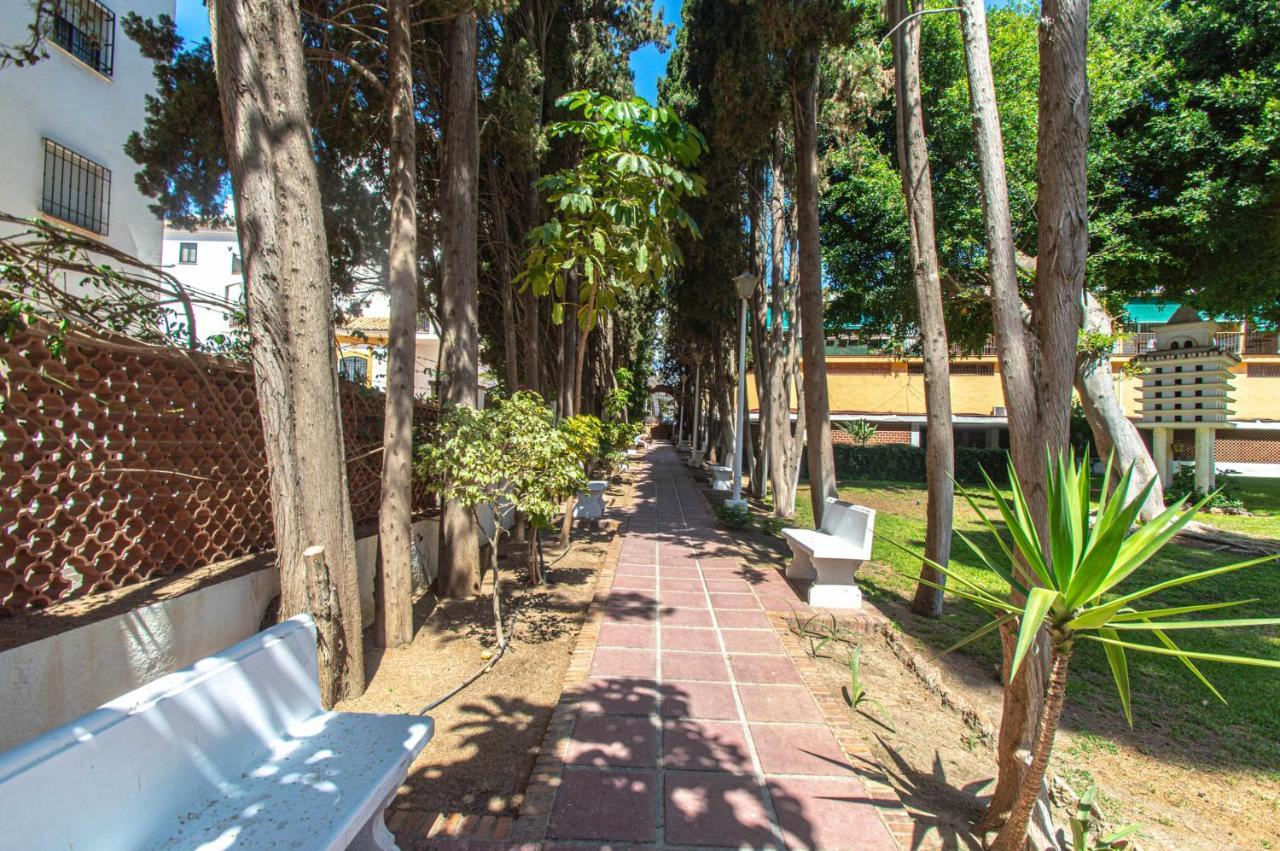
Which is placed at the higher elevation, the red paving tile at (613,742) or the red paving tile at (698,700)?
the red paving tile at (613,742)

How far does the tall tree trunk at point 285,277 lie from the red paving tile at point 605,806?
1.72m

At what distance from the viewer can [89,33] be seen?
1039cm

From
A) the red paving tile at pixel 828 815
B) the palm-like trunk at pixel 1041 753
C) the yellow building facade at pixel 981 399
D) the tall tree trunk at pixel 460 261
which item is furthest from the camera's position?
the yellow building facade at pixel 981 399

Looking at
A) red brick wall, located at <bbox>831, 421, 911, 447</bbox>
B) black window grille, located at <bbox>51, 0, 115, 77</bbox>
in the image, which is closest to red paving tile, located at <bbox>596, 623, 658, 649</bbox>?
black window grille, located at <bbox>51, 0, 115, 77</bbox>

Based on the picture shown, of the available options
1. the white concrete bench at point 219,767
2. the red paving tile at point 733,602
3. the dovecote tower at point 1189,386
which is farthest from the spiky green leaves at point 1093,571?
the dovecote tower at point 1189,386

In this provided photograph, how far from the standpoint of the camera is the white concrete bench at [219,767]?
5.28ft

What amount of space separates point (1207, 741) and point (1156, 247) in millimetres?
11700

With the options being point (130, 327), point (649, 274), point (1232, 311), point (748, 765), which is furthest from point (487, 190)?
point (1232, 311)

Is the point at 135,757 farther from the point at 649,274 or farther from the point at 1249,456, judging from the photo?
the point at 1249,456

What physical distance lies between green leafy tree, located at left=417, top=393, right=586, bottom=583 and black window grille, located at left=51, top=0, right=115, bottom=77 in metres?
10.7

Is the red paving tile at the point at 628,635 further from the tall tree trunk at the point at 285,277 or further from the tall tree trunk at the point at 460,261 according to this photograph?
the tall tree trunk at the point at 285,277

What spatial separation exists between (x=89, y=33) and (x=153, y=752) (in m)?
13.6

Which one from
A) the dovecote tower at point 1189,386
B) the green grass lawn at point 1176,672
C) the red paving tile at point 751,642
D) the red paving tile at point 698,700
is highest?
the dovecote tower at point 1189,386

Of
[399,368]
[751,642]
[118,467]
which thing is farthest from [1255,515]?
[118,467]
